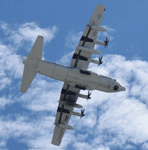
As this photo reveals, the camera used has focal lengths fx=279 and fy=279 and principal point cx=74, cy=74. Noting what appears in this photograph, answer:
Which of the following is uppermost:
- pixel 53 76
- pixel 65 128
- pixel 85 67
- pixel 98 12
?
pixel 98 12

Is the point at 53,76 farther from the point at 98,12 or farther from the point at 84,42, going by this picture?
the point at 98,12

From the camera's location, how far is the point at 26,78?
153ft

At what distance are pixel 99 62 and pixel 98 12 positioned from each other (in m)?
8.58

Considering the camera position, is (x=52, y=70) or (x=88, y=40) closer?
(x=52, y=70)

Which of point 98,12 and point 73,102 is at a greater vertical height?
point 98,12

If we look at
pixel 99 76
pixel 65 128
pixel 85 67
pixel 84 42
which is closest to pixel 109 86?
pixel 99 76

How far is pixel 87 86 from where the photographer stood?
48.2 meters

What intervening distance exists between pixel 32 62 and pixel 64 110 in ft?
43.4

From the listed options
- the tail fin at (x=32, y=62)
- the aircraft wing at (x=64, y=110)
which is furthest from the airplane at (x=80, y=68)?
the aircraft wing at (x=64, y=110)

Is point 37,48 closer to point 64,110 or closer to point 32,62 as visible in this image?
point 32,62

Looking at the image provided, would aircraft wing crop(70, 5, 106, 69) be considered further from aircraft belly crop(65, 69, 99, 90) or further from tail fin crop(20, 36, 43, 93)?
tail fin crop(20, 36, 43, 93)

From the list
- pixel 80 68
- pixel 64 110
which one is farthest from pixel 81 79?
pixel 64 110

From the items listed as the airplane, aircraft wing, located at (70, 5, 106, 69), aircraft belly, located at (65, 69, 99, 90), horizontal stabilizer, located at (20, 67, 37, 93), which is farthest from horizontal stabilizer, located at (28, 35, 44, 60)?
aircraft wing, located at (70, 5, 106, 69)

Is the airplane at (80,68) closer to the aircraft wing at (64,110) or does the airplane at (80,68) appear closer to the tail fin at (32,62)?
the tail fin at (32,62)
